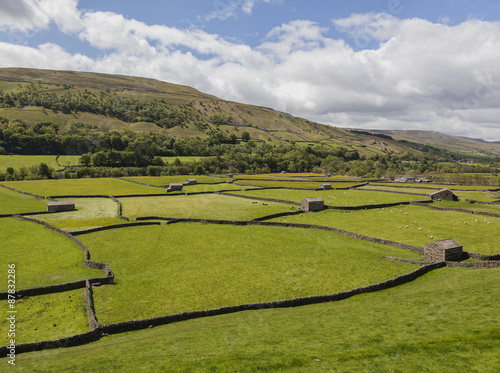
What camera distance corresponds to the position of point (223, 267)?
3109 centimetres

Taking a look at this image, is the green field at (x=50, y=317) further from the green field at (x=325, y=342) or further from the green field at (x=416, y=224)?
the green field at (x=416, y=224)

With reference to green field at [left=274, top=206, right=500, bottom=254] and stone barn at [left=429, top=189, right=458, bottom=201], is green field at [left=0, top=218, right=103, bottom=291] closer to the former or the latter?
green field at [left=274, top=206, right=500, bottom=254]

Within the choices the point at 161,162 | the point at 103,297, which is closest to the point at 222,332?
the point at 103,297

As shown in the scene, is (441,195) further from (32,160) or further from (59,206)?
(32,160)

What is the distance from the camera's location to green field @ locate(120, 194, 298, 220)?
185 ft

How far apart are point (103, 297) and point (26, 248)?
19178 millimetres

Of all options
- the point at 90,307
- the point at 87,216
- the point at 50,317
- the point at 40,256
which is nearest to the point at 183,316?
the point at 90,307

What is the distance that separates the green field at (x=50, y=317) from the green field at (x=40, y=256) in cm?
256

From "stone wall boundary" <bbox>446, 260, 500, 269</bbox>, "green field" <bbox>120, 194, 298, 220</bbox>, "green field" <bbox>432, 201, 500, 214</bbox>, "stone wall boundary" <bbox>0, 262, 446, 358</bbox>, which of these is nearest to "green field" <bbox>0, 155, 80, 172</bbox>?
"green field" <bbox>120, 194, 298, 220</bbox>

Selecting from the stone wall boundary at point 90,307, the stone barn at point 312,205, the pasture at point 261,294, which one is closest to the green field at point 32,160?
the pasture at point 261,294

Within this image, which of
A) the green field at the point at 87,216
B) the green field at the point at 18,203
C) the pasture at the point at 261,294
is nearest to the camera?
the pasture at the point at 261,294

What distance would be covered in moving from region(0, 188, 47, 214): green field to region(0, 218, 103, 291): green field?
43.4 ft

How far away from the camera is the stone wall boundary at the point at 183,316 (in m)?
17.9

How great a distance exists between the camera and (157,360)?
47.9ft
